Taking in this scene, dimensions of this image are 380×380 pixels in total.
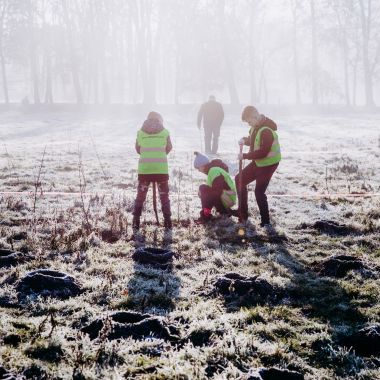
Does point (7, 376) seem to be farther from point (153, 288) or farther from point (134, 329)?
point (153, 288)

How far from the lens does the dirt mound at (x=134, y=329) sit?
4.11m

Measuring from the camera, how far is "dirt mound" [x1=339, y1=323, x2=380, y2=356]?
395cm

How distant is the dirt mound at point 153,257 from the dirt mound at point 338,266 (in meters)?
1.97

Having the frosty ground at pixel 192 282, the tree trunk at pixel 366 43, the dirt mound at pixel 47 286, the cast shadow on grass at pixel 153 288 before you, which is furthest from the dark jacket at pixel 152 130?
the tree trunk at pixel 366 43

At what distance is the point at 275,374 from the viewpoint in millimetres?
3541

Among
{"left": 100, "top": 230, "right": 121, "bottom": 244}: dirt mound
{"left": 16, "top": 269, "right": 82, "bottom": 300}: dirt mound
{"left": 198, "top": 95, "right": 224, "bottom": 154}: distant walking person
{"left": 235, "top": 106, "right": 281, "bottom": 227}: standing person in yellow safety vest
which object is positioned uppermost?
{"left": 198, "top": 95, "right": 224, "bottom": 154}: distant walking person

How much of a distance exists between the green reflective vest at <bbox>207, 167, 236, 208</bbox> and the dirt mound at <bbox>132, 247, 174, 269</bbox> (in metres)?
2.47

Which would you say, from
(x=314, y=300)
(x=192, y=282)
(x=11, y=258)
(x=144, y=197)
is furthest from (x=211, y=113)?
(x=314, y=300)

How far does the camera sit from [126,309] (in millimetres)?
4758

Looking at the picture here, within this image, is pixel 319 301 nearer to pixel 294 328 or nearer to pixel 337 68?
pixel 294 328

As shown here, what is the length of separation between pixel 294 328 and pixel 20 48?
2030 inches

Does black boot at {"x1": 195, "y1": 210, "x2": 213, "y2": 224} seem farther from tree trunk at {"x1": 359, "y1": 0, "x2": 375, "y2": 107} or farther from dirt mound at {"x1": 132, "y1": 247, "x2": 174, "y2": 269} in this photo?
tree trunk at {"x1": 359, "y1": 0, "x2": 375, "y2": 107}

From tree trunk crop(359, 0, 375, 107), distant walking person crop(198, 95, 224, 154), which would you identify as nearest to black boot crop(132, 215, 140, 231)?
distant walking person crop(198, 95, 224, 154)

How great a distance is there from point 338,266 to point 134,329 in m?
2.93
